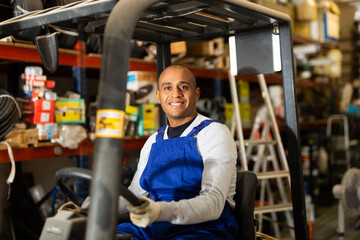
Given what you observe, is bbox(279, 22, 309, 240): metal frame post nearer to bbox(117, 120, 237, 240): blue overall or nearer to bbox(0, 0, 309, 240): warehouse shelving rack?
bbox(0, 0, 309, 240): warehouse shelving rack

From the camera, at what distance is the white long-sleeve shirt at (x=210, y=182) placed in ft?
6.97

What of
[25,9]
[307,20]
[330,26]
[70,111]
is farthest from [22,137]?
[330,26]

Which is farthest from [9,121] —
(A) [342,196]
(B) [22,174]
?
(A) [342,196]

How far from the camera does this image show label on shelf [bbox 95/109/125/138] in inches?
67.6

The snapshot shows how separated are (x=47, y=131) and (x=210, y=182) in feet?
7.17

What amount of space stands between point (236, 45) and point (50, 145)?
6.85 ft

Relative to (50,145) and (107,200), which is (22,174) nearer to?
(50,145)

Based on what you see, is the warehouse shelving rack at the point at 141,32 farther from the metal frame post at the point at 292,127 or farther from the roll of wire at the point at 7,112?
the roll of wire at the point at 7,112

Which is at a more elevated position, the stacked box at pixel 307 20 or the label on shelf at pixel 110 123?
the stacked box at pixel 307 20

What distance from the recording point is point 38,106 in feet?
12.8

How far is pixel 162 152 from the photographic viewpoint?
263cm

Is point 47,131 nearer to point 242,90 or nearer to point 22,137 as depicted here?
point 22,137

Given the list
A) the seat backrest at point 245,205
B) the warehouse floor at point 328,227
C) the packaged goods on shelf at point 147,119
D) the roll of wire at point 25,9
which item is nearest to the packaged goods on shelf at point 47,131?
the roll of wire at point 25,9

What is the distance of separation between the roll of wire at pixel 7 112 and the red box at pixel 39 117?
192 millimetres
